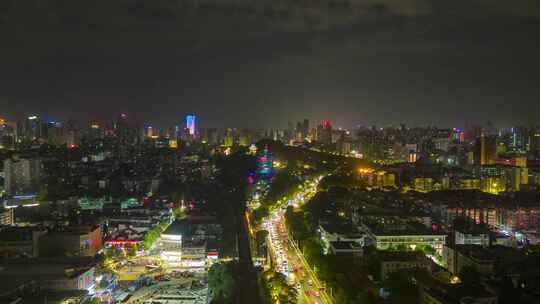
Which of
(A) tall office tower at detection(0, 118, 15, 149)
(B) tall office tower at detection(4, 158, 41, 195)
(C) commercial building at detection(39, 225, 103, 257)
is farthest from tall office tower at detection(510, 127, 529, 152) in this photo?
(A) tall office tower at detection(0, 118, 15, 149)

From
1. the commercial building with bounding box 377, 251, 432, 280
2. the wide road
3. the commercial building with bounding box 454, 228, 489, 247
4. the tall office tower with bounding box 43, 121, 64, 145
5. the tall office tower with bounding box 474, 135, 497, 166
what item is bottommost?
the wide road

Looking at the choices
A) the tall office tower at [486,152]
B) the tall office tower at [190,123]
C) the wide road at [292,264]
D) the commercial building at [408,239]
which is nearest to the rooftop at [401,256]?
the commercial building at [408,239]

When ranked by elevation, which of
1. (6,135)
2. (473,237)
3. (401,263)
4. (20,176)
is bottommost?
(401,263)

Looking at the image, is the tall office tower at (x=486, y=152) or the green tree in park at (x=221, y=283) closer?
the green tree in park at (x=221, y=283)

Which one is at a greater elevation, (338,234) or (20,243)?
(338,234)

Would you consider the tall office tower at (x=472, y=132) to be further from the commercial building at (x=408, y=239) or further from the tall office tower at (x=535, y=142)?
the commercial building at (x=408, y=239)

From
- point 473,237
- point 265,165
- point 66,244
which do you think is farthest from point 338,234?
point 265,165

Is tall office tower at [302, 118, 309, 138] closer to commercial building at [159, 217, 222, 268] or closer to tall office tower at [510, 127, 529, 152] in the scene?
tall office tower at [510, 127, 529, 152]

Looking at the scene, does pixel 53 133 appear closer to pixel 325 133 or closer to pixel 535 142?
pixel 325 133

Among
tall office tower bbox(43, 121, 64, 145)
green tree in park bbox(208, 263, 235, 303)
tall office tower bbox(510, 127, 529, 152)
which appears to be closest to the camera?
green tree in park bbox(208, 263, 235, 303)
